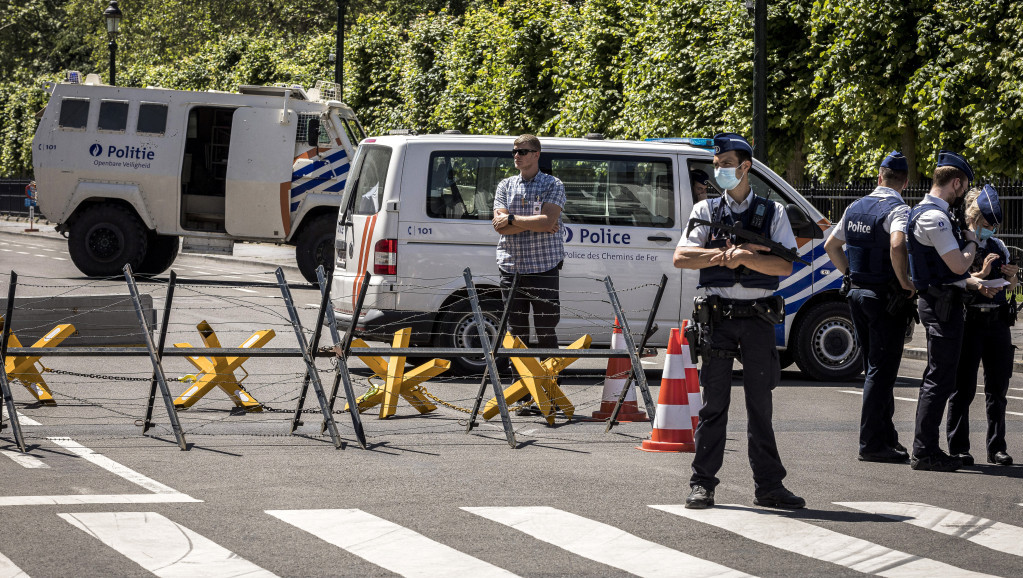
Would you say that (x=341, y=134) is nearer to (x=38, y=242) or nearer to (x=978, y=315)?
(x=978, y=315)

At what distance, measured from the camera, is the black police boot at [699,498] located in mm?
6770

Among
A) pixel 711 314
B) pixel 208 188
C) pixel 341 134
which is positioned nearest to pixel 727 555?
pixel 711 314

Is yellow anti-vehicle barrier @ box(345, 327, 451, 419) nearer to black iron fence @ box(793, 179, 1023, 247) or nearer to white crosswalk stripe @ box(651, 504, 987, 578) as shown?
white crosswalk stripe @ box(651, 504, 987, 578)

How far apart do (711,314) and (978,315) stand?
7.45ft

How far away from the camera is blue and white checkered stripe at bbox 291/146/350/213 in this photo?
22.6m

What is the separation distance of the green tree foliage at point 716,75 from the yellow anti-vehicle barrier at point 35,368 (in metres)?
12.9

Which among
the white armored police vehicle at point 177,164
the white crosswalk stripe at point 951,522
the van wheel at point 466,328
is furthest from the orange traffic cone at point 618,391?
the white armored police vehicle at point 177,164

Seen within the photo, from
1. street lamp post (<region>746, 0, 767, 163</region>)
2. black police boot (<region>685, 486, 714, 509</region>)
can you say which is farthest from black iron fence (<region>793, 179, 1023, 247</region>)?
black police boot (<region>685, 486, 714, 509</region>)

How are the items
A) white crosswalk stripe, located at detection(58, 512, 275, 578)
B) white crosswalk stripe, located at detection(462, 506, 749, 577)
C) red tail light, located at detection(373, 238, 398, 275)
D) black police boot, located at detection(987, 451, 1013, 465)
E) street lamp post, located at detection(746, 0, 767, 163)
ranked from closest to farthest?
white crosswalk stripe, located at detection(58, 512, 275, 578) < white crosswalk stripe, located at detection(462, 506, 749, 577) < black police boot, located at detection(987, 451, 1013, 465) < red tail light, located at detection(373, 238, 398, 275) < street lamp post, located at detection(746, 0, 767, 163)

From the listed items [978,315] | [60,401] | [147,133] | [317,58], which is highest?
[317,58]

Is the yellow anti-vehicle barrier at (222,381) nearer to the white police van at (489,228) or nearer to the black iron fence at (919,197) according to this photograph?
the white police van at (489,228)

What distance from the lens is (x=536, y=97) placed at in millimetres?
28547

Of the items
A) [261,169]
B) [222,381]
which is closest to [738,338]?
[222,381]

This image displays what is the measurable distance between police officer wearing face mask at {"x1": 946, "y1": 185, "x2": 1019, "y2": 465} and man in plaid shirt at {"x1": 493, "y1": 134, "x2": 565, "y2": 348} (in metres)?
2.85
